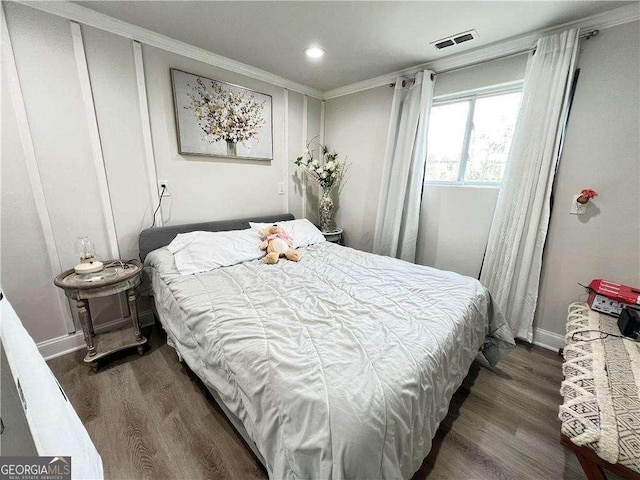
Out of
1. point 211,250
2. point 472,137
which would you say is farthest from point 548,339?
point 211,250

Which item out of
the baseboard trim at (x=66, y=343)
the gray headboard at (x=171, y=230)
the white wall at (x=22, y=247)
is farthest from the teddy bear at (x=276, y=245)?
the white wall at (x=22, y=247)

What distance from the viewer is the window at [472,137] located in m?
2.24

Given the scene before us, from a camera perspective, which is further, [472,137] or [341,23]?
[472,137]

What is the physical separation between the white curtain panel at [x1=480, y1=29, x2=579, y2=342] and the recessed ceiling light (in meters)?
1.64

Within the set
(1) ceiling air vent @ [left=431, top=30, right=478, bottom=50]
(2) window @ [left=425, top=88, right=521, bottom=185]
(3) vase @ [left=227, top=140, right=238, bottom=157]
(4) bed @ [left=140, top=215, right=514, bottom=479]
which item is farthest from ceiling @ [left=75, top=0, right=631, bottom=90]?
(4) bed @ [left=140, top=215, right=514, bottom=479]

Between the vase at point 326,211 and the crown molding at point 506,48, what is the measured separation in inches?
50.3

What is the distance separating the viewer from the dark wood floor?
1.21m

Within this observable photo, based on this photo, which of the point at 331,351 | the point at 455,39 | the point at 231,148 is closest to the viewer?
the point at 331,351

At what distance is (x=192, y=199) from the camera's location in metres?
2.44

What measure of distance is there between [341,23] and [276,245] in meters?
1.73

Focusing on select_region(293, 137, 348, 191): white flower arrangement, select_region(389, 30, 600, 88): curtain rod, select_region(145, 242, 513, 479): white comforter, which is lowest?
select_region(145, 242, 513, 479): white comforter

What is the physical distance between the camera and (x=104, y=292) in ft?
5.52

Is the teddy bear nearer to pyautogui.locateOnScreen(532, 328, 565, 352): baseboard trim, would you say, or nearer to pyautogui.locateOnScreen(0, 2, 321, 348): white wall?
pyautogui.locateOnScreen(0, 2, 321, 348): white wall

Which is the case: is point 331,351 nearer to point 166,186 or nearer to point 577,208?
point 166,186
